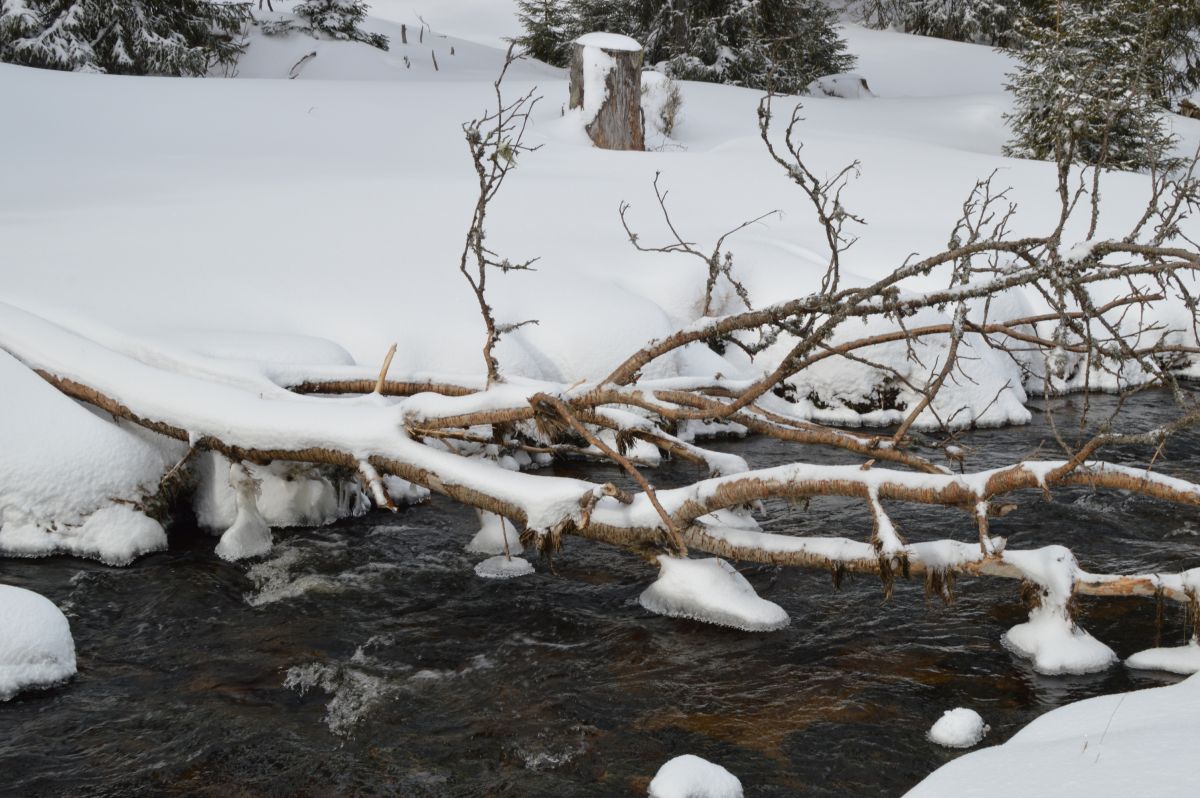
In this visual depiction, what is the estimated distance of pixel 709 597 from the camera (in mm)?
4953

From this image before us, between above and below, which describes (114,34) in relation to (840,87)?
above

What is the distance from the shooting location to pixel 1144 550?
18.3 ft

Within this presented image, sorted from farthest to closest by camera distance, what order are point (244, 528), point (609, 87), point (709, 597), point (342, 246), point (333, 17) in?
point (333, 17) → point (609, 87) → point (342, 246) → point (244, 528) → point (709, 597)

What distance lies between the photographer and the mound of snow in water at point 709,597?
490cm

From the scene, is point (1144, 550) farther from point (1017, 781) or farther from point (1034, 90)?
point (1034, 90)

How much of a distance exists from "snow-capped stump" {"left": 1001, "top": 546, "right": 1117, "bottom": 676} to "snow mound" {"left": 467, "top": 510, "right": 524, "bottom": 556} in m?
2.50

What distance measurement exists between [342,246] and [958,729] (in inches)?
248

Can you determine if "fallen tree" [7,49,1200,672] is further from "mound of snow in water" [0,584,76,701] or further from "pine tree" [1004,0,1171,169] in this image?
"pine tree" [1004,0,1171,169]

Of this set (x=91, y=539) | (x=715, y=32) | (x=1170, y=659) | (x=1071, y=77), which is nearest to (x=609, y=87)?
(x=1071, y=77)

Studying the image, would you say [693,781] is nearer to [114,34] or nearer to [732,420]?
[732,420]

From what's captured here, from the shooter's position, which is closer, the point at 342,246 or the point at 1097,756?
the point at 1097,756

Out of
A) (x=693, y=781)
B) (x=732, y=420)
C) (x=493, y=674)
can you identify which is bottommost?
(x=493, y=674)

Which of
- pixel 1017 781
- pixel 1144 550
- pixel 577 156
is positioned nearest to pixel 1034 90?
pixel 577 156

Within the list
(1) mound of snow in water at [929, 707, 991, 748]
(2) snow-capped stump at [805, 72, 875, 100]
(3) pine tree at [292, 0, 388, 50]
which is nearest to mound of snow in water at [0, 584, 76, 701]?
(1) mound of snow in water at [929, 707, 991, 748]
